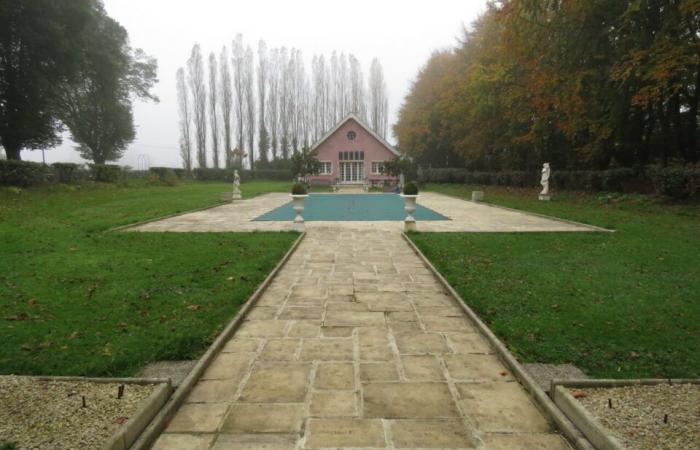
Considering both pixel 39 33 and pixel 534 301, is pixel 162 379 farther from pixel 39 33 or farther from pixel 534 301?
pixel 39 33

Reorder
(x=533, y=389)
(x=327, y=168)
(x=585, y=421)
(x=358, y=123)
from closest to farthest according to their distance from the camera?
1. (x=585, y=421)
2. (x=533, y=389)
3. (x=358, y=123)
4. (x=327, y=168)

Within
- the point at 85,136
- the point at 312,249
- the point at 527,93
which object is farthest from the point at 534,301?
the point at 85,136

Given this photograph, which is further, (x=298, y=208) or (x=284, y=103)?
(x=284, y=103)

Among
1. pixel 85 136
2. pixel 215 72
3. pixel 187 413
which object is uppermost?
pixel 215 72

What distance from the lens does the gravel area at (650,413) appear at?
7.07ft

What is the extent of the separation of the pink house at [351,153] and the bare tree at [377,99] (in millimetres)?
16891

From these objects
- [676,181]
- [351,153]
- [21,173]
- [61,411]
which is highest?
[351,153]

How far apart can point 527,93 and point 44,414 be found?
78.0 ft

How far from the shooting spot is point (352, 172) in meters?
40.4

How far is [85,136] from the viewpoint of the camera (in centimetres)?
3634

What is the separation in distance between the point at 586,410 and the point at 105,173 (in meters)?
29.6

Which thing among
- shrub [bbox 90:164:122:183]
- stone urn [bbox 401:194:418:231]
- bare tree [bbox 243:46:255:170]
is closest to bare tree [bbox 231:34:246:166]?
bare tree [bbox 243:46:255:170]

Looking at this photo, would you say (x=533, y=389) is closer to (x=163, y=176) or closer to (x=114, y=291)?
(x=114, y=291)

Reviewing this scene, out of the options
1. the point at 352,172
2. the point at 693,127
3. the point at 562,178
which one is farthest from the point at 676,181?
the point at 352,172
